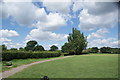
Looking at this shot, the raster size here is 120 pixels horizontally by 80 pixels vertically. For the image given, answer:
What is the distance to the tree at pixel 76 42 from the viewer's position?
46.3m

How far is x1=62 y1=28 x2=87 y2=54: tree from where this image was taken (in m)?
46.3

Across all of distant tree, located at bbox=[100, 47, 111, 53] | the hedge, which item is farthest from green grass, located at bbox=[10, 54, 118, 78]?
distant tree, located at bbox=[100, 47, 111, 53]

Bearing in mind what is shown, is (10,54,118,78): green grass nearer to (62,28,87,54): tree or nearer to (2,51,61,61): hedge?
(2,51,61,61): hedge

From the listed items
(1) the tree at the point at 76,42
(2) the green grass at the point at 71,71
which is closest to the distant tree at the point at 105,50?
(1) the tree at the point at 76,42

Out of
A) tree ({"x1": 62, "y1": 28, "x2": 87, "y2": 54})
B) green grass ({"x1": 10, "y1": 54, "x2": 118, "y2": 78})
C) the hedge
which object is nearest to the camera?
green grass ({"x1": 10, "y1": 54, "x2": 118, "y2": 78})

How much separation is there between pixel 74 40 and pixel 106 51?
2484 centimetres

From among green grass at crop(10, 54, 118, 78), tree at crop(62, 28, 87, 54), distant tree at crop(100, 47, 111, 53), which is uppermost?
tree at crop(62, 28, 87, 54)

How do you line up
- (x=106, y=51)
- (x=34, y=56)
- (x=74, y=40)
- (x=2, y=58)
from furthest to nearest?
1. (x=106, y=51)
2. (x=74, y=40)
3. (x=34, y=56)
4. (x=2, y=58)

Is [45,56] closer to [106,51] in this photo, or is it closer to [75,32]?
[75,32]

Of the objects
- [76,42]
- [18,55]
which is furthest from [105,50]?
[18,55]

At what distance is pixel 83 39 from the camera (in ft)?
159

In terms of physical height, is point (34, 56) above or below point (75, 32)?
below

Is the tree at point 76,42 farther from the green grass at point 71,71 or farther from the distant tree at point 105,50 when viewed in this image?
the green grass at point 71,71

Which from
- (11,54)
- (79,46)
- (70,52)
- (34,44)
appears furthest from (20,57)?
(34,44)
